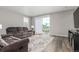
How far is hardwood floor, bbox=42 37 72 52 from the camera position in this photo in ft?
6.03

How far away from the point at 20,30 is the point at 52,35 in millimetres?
821

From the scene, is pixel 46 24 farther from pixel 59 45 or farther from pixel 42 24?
pixel 59 45

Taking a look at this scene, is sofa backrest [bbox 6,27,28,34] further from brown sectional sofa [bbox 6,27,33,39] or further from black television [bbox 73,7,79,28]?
black television [bbox 73,7,79,28]

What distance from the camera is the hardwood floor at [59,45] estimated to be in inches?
72.4

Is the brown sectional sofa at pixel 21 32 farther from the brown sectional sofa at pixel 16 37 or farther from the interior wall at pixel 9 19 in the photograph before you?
the interior wall at pixel 9 19

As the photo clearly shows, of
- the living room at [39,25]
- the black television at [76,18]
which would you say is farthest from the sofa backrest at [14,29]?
the black television at [76,18]

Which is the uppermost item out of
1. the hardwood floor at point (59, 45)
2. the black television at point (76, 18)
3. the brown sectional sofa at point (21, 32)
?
the black television at point (76, 18)

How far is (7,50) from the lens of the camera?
165cm

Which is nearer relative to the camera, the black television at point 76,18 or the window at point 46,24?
the black television at point 76,18

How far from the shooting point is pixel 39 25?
2.08 meters

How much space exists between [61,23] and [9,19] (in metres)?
1.28

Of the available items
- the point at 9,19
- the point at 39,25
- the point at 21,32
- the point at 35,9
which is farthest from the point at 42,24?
the point at 9,19
